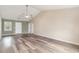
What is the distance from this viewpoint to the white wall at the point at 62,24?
8.02 ft

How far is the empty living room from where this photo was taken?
236 centimetres

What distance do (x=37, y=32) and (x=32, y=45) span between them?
47cm

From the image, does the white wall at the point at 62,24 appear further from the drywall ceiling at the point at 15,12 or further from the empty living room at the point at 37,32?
the drywall ceiling at the point at 15,12

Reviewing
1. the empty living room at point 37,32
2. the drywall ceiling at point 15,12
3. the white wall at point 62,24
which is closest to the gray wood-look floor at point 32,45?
the empty living room at point 37,32

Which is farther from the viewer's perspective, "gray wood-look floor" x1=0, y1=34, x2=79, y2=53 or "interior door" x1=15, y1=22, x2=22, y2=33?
"interior door" x1=15, y1=22, x2=22, y2=33

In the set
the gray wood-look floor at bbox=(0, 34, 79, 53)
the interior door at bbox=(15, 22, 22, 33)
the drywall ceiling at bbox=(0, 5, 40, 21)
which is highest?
the drywall ceiling at bbox=(0, 5, 40, 21)

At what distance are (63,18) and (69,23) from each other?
0.25 m

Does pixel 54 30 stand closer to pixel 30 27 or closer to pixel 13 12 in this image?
pixel 30 27

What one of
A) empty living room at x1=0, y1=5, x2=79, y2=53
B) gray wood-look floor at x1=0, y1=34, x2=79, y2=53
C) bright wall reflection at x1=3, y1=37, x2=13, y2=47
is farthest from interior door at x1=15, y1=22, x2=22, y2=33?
bright wall reflection at x1=3, y1=37, x2=13, y2=47

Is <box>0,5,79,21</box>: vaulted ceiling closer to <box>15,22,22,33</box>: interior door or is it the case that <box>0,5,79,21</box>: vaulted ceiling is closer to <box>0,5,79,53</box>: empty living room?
<box>0,5,79,53</box>: empty living room

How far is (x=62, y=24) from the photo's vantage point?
2.49 m

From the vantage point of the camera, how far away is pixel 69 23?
2.48 metres

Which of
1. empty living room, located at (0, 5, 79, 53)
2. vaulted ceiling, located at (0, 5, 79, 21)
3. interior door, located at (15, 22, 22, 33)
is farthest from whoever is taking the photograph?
interior door, located at (15, 22, 22, 33)

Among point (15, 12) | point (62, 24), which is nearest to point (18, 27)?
point (15, 12)
